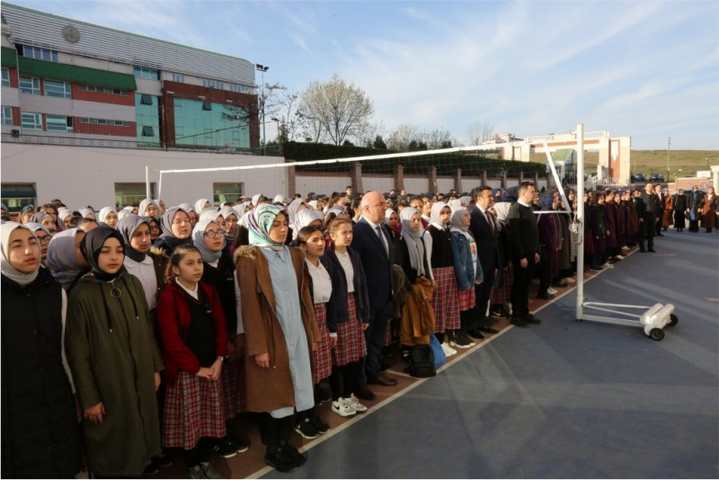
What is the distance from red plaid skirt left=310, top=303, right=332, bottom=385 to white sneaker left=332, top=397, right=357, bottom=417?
279 millimetres

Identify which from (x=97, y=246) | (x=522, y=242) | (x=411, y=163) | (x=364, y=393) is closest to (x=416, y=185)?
(x=411, y=163)

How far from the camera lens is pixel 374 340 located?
4.52 metres

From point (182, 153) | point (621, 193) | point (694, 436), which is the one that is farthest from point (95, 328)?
point (182, 153)

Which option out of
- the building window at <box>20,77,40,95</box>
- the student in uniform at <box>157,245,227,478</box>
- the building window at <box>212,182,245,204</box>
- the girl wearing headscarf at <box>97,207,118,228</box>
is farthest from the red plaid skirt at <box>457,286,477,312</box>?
the building window at <box>20,77,40,95</box>

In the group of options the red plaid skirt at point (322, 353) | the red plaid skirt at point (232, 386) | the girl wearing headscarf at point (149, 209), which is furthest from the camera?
the girl wearing headscarf at point (149, 209)

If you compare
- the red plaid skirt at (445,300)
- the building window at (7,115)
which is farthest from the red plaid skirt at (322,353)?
the building window at (7,115)

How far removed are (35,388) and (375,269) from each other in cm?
269

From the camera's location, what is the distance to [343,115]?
43.4 meters

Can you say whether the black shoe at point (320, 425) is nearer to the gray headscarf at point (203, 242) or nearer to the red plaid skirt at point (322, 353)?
the red plaid skirt at point (322, 353)

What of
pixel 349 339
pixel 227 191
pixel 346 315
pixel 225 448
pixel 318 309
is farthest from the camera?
pixel 227 191

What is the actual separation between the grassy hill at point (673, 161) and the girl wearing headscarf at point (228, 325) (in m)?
70.1

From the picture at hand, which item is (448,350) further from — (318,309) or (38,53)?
(38,53)

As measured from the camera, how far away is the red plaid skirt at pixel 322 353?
3.79 metres

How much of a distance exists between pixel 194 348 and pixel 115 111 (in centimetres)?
3826
